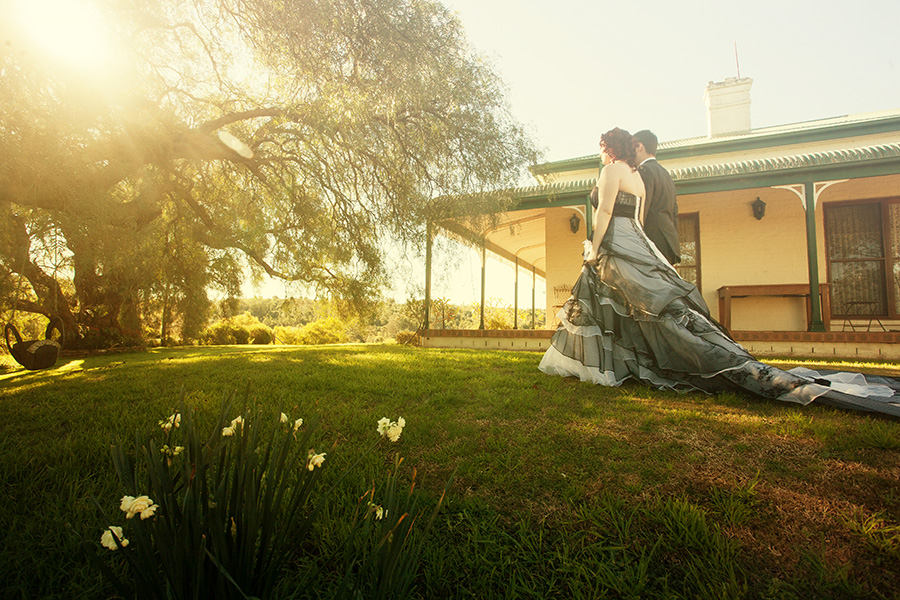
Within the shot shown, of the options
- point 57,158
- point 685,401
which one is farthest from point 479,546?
point 57,158

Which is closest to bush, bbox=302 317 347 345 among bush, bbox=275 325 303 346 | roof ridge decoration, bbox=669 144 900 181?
bush, bbox=275 325 303 346

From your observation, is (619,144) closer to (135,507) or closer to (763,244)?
(135,507)

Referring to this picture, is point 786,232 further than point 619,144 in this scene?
Yes

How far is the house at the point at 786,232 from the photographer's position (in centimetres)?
690

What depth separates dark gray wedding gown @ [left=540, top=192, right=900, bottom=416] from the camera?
280 centimetres

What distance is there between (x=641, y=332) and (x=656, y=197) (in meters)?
1.54

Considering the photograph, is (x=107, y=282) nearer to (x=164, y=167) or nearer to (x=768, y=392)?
(x=164, y=167)

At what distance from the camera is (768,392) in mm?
2750

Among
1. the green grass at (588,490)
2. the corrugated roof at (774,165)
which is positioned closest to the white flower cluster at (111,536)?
the green grass at (588,490)

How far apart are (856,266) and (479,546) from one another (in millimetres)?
10494

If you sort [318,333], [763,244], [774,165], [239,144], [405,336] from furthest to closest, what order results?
[318,333], [405,336], [763,244], [774,165], [239,144]

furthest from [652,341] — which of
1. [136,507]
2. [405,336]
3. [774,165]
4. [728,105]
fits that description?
[728,105]

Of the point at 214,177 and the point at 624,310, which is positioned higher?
the point at 214,177

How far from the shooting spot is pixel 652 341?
342 centimetres
